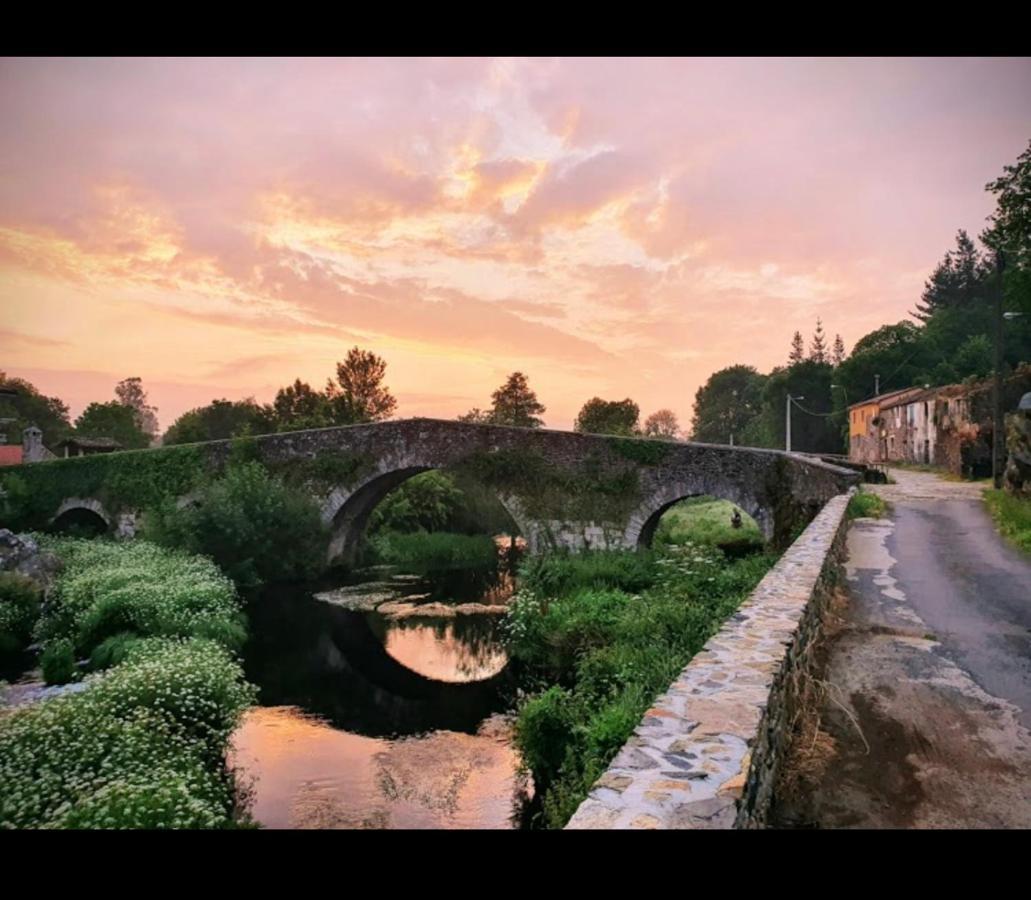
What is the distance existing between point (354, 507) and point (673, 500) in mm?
9179

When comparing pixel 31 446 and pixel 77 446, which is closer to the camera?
pixel 31 446

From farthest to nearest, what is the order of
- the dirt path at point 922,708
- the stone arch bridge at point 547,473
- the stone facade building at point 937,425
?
1. the stone facade building at point 937,425
2. the stone arch bridge at point 547,473
3. the dirt path at point 922,708

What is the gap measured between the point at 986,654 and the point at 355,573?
54.0ft

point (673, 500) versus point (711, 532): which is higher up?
point (673, 500)

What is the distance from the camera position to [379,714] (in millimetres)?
9461

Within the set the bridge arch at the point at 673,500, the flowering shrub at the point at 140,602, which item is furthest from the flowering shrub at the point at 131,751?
the bridge arch at the point at 673,500

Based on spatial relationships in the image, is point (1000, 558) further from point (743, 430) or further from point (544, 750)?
point (743, 430)

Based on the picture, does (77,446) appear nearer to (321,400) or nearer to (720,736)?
(321,400)

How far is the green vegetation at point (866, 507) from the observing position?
11.1 meters

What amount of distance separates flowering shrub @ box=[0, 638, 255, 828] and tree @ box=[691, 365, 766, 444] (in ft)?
175

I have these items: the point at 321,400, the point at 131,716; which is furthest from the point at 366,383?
the point at 131,716

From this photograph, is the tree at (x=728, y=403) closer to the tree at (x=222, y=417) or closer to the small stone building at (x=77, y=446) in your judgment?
the tree at (x=222, y=417)

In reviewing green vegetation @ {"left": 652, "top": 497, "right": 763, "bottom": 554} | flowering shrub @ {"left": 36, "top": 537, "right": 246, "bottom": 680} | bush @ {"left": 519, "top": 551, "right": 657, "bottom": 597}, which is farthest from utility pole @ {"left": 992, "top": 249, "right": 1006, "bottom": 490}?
flowering shrub @ {"left": 36, "top": 537, "right": 246, "bottom": 680}

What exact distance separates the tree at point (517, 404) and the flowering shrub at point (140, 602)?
23.5 meters
